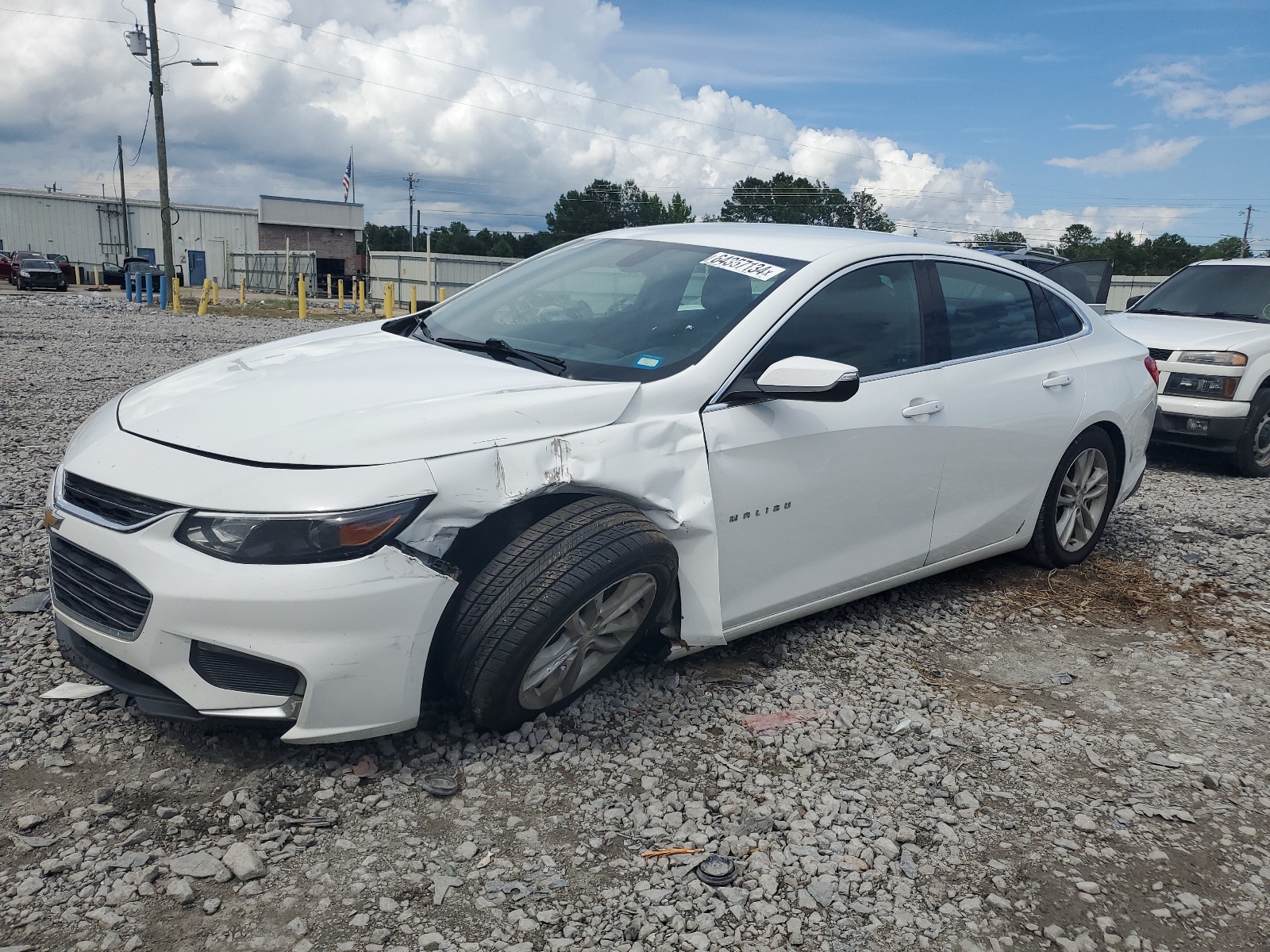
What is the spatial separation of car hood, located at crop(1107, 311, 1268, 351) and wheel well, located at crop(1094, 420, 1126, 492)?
278 centimetres

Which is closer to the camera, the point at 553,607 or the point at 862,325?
the point at 553,607

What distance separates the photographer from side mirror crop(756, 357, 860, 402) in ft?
10.4

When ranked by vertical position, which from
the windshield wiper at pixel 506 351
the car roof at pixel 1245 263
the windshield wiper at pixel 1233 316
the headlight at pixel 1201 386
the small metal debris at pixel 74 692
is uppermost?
the car roof at pixel 1245 263

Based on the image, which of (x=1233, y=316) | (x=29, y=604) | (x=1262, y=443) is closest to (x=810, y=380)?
(x=29, y=604)

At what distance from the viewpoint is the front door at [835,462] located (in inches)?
130

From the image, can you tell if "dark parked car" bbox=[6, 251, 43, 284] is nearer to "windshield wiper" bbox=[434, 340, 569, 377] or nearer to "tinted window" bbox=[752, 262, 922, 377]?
"windshield wiper" bbox=[434, 340, 569, 377]

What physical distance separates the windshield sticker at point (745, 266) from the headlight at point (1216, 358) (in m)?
5.54

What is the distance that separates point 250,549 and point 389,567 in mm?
352

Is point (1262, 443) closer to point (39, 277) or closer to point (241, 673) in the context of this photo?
point (241, 673)

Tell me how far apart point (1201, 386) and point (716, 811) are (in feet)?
21.9

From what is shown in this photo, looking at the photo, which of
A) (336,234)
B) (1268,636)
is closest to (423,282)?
(336,234)

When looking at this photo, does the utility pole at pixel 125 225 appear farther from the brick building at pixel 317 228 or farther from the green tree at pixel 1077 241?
the green tree at pixel 1077 241

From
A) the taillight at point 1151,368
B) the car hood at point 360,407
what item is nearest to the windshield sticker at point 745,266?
the car hood at point 360,407

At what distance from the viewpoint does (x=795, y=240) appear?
3.94 m
